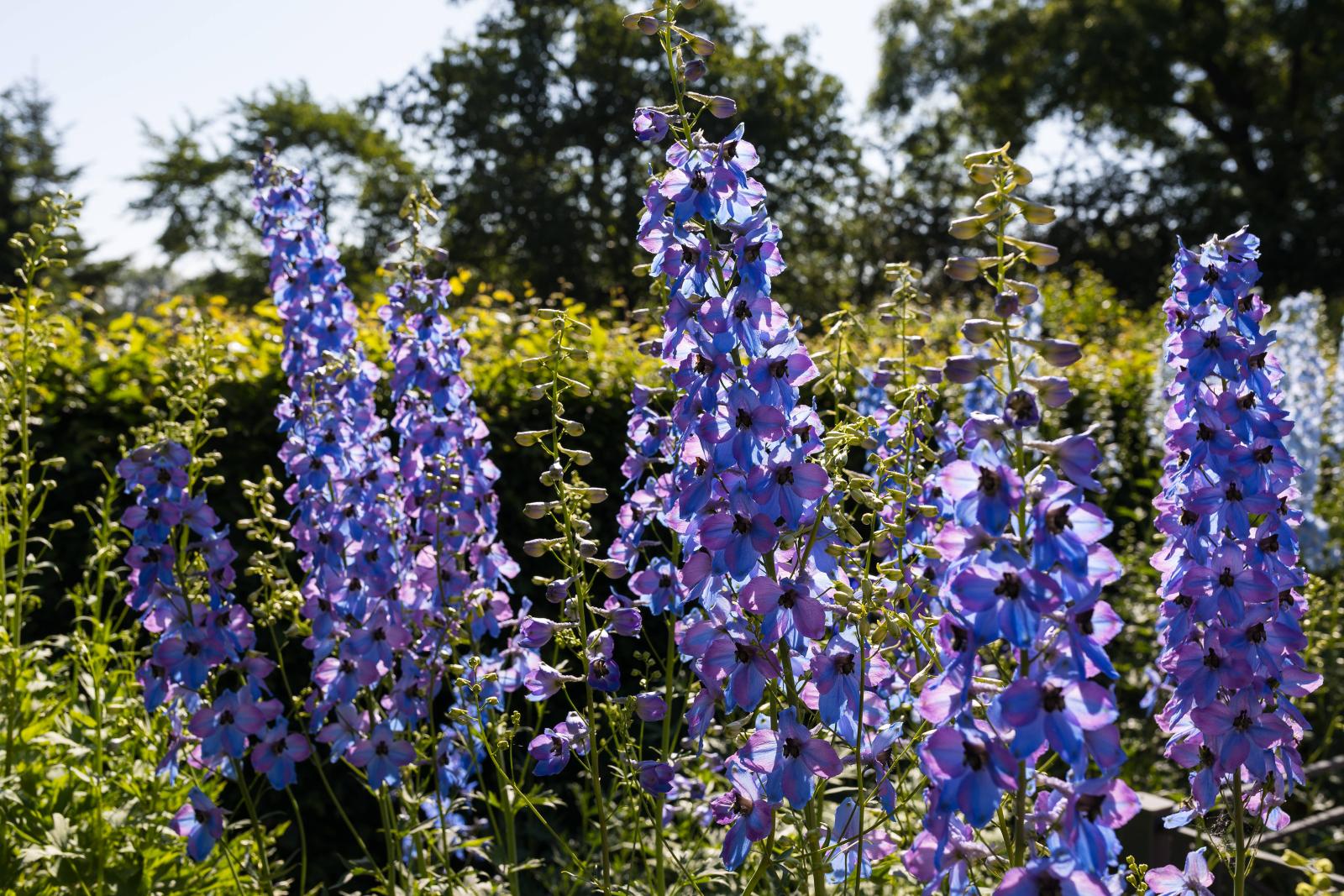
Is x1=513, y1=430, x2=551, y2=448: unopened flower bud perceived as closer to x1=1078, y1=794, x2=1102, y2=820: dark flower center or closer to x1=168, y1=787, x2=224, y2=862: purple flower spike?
x1=1078, y1=794, x2=1102, y2=820: dark flower center

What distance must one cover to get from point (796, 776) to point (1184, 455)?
943 millimetres

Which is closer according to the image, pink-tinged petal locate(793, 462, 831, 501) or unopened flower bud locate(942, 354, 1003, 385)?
unopened flower bud locate(942, 354, 1003, 385)

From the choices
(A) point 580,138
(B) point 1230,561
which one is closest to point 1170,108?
(A) point 580,138

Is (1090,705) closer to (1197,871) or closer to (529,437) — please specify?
(1197,871)

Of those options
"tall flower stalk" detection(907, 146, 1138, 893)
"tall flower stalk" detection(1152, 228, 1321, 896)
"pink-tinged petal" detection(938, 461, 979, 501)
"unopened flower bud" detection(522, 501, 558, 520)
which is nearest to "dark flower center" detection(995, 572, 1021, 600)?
"tall flower stalk" detection(907, 146, 1138, 893)

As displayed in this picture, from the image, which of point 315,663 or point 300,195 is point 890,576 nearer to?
point 315,663

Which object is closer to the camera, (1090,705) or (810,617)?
(1090,705)

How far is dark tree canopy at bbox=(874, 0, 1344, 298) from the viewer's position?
2391 centimetres

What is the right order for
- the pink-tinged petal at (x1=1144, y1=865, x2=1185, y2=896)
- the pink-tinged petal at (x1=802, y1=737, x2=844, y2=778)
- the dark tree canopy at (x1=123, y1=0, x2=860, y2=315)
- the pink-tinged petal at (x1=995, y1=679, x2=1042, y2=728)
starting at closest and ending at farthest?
the pink-tinged petal at (x1=995, y1=679, x2=1042, y2=728) < the pink-tinged petal at (x1=802, y1=737, x2=844, y2=778) < the pink-tinged petal at (x1=1144, y1=865, x2=1185, y2=896) < the dark tree canopy at (x1=123, y1=0, x2=860, y2=315)

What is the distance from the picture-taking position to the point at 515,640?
2225 millimetres

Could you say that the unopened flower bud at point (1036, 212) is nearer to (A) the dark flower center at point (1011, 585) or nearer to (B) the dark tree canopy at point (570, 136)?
(A) the dark flower center at point (1011, 585)

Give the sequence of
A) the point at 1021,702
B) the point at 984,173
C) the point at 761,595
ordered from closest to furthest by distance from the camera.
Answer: the point at 1021,702
the point at 984,173
the point at 761,595

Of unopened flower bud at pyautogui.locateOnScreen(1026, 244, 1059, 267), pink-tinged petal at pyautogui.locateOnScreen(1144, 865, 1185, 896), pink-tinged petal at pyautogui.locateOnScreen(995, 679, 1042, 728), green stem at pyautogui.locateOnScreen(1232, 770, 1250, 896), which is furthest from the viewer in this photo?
green stem at pyautogui.locateOnScreen(1232, 770, 1250, 896)

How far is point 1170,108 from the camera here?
1025 inches
